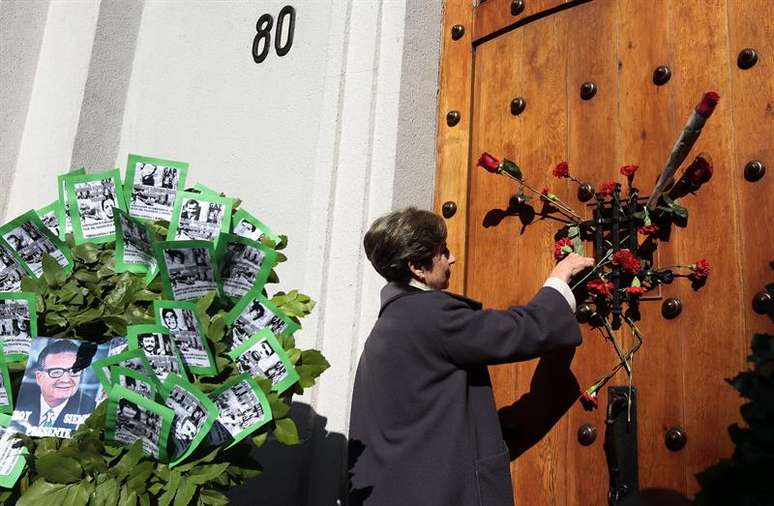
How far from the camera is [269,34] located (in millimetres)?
3252

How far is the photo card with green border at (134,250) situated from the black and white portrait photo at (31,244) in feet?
0.56

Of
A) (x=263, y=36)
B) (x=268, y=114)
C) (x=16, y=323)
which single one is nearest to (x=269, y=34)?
(x=263, y=36)

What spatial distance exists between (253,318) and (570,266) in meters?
0.89

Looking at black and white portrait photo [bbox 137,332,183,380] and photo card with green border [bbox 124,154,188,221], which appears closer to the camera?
black and white portrait photo [bbox 137,332,183,380]

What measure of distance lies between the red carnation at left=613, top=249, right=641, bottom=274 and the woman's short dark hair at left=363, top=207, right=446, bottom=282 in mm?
490

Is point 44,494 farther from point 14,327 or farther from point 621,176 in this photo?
point 621,176

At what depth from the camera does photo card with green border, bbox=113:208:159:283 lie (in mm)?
1967

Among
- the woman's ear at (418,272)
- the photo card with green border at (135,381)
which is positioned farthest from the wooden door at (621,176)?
the photo card with green border at (135,381)

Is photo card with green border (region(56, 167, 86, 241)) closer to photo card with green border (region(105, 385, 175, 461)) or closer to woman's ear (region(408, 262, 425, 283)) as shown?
photo card with green border (region(105, 385, 175, 461))

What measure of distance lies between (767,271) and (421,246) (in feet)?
2.95

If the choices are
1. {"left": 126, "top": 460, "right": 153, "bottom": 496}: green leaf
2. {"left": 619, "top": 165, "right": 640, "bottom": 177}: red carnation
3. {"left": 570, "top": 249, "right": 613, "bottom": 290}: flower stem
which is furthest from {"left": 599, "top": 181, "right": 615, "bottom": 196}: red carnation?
{"left": 126, "top": 460, "right": 153, "bottom": 496}: green leaf

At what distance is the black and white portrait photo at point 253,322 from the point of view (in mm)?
1907

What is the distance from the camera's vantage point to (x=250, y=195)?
3.05 m

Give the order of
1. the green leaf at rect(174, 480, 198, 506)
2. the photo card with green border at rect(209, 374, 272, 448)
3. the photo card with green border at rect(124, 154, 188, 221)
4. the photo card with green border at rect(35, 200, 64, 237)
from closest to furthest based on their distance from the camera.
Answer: the green leaf at rect(174, 480, 198, 506) → the photo card with green border at rect(209, 374, 272, 448) → the photo card with green border at rect(124, 154, 188, 221) → the photo card with green border at rect(35, 200, 64, 237)
